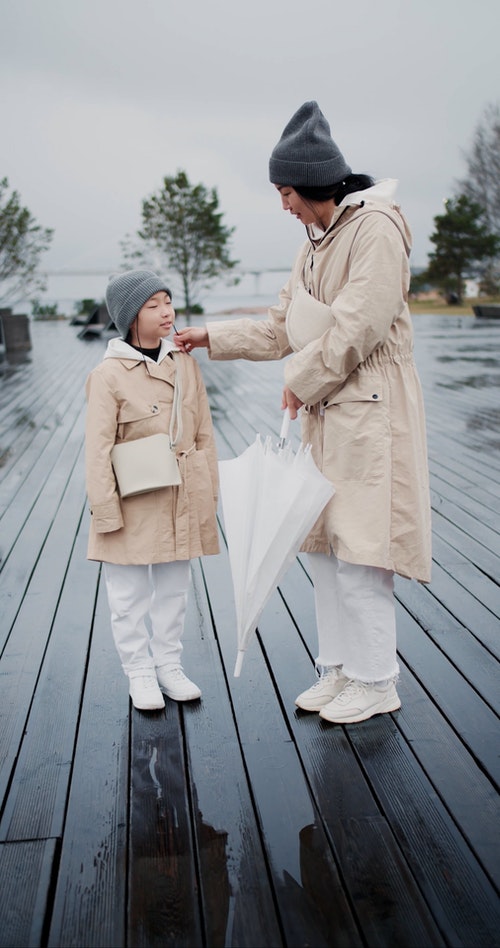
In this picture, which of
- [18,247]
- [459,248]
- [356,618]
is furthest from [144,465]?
[459,248]

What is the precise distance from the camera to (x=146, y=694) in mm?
2650

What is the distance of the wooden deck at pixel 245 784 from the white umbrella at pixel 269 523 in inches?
13.6

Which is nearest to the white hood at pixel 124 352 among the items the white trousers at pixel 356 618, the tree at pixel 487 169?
the white trousers at pixel 356 618

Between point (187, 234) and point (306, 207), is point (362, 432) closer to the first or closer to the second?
point (306, 207)

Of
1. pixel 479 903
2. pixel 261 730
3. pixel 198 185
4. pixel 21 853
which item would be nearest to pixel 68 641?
pixel 261 730

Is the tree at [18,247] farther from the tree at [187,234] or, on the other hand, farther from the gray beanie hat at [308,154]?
the gray beanie hat at [308,154]

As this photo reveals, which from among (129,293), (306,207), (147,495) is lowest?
(147,495)

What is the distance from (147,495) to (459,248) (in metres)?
31.4

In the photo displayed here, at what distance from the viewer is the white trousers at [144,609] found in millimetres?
2666

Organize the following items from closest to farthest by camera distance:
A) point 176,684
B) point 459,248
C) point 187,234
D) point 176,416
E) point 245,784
Result: point 245,784
point 176,416
point 176,684
point 187,234
point 459,248

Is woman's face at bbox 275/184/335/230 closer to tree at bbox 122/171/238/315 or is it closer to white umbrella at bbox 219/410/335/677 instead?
white umbrella at bbox 219/410/335/677

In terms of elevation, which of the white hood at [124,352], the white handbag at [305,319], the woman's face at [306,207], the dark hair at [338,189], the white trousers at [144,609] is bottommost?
the white trousers at [144,609]

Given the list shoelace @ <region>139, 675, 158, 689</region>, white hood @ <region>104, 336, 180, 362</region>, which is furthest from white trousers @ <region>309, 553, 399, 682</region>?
white hood @ <region>104, 336, 180, 362</region>

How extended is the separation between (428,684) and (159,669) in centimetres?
82
